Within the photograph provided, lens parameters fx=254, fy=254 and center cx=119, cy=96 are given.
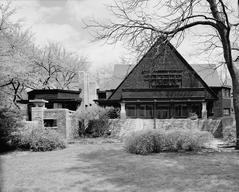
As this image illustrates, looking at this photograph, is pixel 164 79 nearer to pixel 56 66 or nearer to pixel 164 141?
pixel 164 141

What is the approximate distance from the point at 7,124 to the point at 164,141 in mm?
8009

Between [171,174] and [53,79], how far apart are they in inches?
1396

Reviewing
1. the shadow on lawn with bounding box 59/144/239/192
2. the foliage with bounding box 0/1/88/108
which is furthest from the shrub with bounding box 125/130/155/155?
the foliage with bounding box 0/1/88/108

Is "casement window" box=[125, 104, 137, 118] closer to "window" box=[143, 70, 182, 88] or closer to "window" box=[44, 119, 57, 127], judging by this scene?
"window" box=[143, 70, 182, 88]

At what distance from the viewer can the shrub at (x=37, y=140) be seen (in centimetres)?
1336

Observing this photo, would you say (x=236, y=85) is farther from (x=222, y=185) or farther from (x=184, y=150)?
(x=222, y=185)

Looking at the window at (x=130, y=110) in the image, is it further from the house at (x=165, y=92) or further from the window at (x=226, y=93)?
the window at (x=226, y=93)

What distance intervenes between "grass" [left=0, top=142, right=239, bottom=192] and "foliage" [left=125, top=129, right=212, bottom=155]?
1.26 m

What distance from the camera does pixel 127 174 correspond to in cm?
736

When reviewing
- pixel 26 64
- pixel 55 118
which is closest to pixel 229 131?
pixel 55 118

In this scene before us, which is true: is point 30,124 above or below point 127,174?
above

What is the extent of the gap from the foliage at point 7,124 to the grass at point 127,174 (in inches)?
138

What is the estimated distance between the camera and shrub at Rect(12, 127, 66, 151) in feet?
43.8

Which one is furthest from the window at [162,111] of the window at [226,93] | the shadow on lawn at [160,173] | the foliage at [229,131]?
the shadow on lawn at [160,173]
